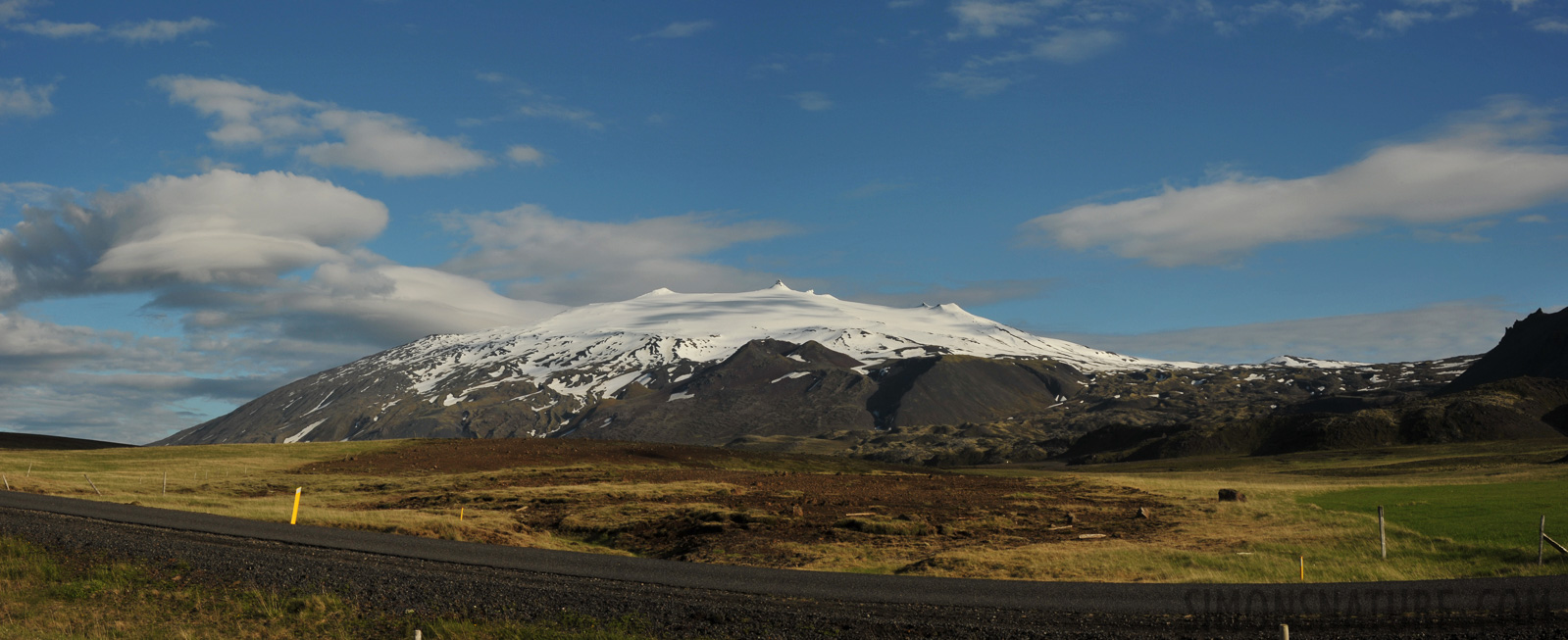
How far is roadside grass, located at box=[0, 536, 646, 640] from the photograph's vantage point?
1747 centimetres

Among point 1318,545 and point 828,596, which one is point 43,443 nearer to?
point 828,596

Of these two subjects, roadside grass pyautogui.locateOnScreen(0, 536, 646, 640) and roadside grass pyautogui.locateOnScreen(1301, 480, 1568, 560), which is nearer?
roadside grass pyautogui.locateOnScreen(0, 536, 646, 640)

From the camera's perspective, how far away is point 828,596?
21672 millimetres

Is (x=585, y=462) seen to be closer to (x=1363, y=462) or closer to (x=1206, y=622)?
(x=1206, y=622)

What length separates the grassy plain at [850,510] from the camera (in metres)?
28.5

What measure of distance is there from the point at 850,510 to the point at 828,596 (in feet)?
89.2

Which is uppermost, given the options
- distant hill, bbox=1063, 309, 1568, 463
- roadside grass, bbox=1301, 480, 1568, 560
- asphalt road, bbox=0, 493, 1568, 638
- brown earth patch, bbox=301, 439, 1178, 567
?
A: distant hill, bbox=1063, 309, 1568, 463

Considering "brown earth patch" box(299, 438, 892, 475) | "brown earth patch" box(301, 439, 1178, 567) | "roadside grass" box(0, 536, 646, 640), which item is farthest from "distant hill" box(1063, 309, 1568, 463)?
"roadside grass" box(0, 536, 646, 640)

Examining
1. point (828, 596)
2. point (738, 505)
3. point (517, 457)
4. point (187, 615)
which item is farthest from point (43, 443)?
point (828, 596)

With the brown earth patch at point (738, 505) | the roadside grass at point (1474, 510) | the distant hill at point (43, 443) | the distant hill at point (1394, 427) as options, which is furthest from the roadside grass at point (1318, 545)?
the distant hill at point (1394, 427)

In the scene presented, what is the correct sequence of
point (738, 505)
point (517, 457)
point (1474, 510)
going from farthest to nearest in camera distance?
point (517, 457), point (738, 505), point (1474, 510)

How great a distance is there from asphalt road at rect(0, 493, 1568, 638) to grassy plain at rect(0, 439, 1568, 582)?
171 inches

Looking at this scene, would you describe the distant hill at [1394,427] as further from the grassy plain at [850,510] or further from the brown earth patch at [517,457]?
the brown earth patch at [517,457]

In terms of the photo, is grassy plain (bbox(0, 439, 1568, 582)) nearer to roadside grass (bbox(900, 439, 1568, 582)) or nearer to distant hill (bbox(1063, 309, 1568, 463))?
roadside grass (bbox(900, 439, 1568, 582))
